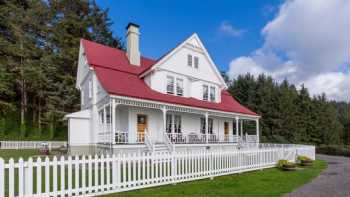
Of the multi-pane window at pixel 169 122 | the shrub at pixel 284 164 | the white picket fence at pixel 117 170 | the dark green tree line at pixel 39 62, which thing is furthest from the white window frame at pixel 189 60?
the dark green tree line at pixel 39 62

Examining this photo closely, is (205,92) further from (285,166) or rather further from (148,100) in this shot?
(285,166)

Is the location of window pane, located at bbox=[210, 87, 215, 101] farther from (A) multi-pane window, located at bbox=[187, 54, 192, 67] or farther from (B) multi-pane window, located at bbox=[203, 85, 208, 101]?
(A) multi-pane window, located at bbox=[187, 54, 192, 67]

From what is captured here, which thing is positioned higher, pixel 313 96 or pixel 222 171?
pixel 313 96

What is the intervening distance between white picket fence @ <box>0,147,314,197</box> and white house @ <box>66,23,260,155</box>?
4839 millimetres

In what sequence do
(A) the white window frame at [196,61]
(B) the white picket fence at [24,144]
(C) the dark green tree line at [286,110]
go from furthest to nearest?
(C) the dark green tree line at [286,110] → (B) the white picket fence at [24,144] → (A) the white window frame at [196,61]

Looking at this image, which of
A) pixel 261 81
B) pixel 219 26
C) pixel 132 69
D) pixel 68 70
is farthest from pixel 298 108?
pixel 68 70

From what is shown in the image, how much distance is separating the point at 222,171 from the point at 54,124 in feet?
80.8

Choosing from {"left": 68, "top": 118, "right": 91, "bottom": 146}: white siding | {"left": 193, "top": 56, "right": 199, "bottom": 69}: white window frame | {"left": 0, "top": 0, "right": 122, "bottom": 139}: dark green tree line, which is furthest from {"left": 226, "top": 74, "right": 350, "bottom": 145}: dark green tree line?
{"left": 68, "top": 118, "right": 91, "bottom": 146}: white siding

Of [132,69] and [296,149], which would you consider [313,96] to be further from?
[132,69]

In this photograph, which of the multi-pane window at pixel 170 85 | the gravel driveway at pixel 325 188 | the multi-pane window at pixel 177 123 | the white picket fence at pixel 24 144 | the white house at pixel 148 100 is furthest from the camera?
the white picket fence at pixel 24 144

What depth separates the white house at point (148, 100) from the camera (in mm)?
14781

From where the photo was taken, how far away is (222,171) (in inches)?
406

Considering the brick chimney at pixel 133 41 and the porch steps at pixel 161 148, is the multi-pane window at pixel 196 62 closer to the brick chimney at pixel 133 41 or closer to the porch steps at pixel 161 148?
the brick chimney at pixel 133 41

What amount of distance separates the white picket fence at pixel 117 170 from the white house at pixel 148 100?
484 centimetres
